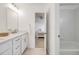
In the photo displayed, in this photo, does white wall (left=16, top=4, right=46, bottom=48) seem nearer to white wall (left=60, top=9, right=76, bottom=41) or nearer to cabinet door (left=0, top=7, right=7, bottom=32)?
cabinet door (left=0, top=7, right=7, bottom=32)

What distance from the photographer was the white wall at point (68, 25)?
3150 millimetres

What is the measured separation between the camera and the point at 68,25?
10.8 feet

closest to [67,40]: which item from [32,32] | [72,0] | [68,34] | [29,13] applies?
[68,34]

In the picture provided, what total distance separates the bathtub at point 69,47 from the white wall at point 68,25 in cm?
13

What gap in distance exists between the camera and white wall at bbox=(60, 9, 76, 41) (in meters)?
3.15

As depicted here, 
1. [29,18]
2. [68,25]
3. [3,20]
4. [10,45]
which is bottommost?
[10,45]

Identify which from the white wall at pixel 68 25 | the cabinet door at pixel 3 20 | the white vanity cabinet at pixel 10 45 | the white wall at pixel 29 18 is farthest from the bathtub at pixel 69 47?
the white wall at pixel 29 18

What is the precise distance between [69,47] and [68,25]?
1.89ft

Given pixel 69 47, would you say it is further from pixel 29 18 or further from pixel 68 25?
pixel 29 18

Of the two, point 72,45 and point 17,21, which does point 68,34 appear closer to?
point 72,45

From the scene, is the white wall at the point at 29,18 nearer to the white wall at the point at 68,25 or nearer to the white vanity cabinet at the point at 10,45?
the white wall at the point at 68,25

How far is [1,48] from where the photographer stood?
1692 millimetres

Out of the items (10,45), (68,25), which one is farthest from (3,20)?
(68,25)

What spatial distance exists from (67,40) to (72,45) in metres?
0.18
